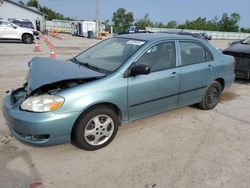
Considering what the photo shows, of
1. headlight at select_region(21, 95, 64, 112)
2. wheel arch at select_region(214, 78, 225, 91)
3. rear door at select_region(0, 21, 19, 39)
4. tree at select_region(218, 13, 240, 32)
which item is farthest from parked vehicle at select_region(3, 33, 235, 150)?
tree at select_region(218, 13, 240, 32)

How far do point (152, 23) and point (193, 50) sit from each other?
74.5m

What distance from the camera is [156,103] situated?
3688 mm

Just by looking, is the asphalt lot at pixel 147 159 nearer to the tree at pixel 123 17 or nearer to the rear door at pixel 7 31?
the rear door at pixel 7 31

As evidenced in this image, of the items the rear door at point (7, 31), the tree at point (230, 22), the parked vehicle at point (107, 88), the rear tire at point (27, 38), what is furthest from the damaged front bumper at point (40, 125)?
the tree at point (230, 22)

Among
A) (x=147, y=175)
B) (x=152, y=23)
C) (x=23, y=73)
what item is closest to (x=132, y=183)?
(x=147, y=175)

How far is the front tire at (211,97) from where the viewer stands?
4.60m

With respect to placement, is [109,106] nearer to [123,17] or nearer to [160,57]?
[160,57]

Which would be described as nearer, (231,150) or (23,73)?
(231,150)

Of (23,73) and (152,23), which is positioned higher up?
(152,23)

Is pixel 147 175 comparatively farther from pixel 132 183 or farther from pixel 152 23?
pixel 152 23

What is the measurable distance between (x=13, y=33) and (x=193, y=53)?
15550 mm

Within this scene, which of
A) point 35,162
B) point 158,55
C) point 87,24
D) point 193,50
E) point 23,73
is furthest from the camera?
point 87,24

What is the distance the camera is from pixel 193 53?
13.7 feet

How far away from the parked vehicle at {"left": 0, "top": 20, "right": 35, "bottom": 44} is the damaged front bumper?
1540 cm
